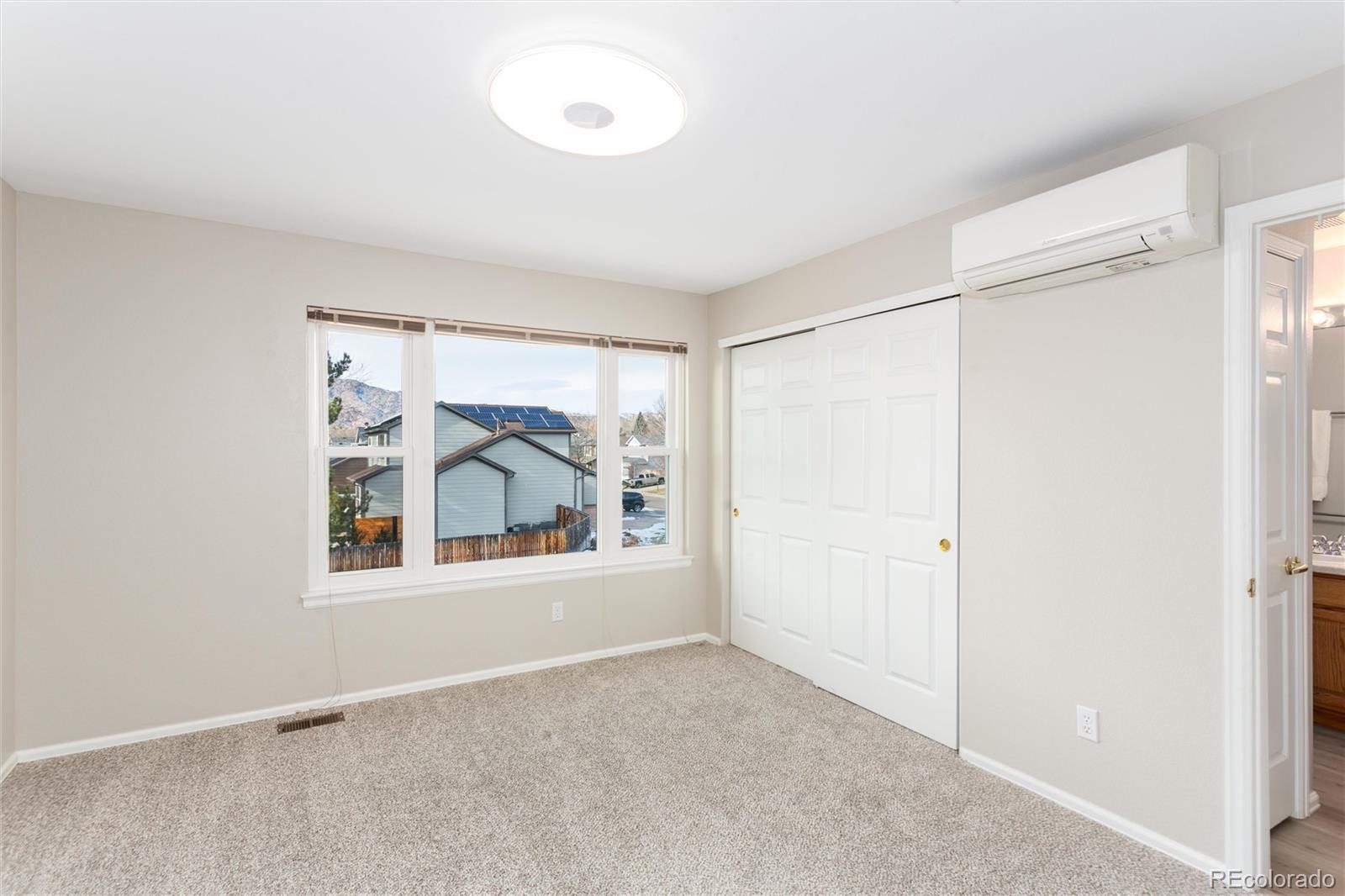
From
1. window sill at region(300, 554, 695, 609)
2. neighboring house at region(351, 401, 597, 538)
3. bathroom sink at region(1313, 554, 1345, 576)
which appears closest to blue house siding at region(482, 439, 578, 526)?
neighboring house at region(351, 401, 597, 538)

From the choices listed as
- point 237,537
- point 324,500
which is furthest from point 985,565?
point 237,537

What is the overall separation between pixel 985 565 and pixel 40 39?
3.59 metres

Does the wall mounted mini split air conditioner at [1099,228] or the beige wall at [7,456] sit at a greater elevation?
the wall mounted mini split air conditioner at [1099,228]

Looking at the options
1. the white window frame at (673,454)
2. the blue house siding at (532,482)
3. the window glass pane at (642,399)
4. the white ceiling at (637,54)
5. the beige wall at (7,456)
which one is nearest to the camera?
the white ceiling at (637,54)

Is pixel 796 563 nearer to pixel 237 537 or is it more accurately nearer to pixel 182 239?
pixel 237 537

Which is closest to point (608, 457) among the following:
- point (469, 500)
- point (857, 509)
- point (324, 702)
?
point (469, 500)

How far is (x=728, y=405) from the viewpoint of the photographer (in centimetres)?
455

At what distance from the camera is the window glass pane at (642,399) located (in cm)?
445

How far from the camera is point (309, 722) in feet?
10.6

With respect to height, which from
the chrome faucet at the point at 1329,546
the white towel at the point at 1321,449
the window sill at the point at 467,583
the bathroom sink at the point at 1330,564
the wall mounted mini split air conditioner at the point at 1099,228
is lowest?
the window sill at the point at 467,583

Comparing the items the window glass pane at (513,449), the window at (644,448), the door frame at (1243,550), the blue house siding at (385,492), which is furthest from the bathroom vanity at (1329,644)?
the blue house siding at (385,492)

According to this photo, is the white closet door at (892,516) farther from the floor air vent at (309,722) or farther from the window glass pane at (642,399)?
the floor air vent at (309,722)

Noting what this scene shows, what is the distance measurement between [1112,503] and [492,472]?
315cm

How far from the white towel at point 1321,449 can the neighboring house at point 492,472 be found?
4.03 m
